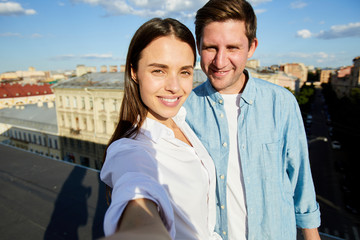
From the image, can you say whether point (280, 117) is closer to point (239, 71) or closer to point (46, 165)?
point (239, 71)

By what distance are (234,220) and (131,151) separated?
1.28m

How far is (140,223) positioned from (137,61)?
111 cm

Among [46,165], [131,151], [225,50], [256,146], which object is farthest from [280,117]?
[46,165]

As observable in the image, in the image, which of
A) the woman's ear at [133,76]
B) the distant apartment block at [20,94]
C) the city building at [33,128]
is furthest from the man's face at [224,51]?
the distant apartment block at [20,94]

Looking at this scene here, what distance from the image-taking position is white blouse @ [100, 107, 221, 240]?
991 millimetres

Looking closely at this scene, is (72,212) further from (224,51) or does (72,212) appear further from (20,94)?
(20,94)

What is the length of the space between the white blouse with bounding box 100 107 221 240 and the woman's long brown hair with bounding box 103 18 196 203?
0.35 ft

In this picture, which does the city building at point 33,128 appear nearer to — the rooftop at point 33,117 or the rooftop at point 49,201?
the rooftop at point 33,117

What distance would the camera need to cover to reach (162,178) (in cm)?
133

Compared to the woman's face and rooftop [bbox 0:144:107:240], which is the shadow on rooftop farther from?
the woman's face

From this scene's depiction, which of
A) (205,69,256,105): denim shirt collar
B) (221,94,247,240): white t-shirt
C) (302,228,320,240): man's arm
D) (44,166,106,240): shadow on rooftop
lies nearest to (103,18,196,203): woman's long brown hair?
(205,69,256,105): denim shirt collar

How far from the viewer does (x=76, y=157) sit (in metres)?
22.9

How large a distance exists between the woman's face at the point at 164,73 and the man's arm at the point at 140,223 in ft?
2.66

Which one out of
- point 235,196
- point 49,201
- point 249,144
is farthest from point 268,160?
point 49,201
